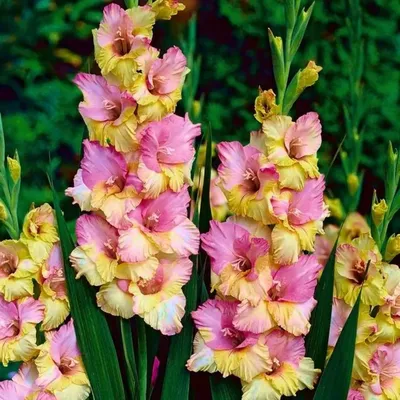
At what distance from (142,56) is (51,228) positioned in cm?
18

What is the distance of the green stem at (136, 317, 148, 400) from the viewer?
812mm

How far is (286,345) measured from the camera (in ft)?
2.58

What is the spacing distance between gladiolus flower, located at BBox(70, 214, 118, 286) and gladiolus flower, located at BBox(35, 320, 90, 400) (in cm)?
7

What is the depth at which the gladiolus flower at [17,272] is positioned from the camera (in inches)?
31.7

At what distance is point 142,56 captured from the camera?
0.77 m

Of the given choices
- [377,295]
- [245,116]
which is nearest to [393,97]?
[245,116]

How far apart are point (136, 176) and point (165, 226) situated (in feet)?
0.16

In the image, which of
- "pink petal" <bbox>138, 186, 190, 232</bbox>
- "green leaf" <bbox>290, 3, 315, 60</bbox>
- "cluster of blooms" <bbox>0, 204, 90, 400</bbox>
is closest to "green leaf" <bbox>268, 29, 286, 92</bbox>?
"green leaf" <bbox>290, 3, 315, 60</bbox>

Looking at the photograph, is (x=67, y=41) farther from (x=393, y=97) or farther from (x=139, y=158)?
(x=139, y=158)

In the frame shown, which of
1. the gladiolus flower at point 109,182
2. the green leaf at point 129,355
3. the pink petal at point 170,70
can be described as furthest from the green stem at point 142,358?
the pink petal at point 170,70

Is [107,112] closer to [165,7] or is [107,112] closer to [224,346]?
[165,7]

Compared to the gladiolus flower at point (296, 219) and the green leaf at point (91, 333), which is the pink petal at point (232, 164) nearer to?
the gladiolus flower at point (296, 219)

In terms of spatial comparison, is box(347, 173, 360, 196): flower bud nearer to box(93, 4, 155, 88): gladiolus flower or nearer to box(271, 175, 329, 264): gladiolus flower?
box(271, 175, 329, 264): gladiolus flower

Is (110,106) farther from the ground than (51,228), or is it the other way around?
(110,106)
